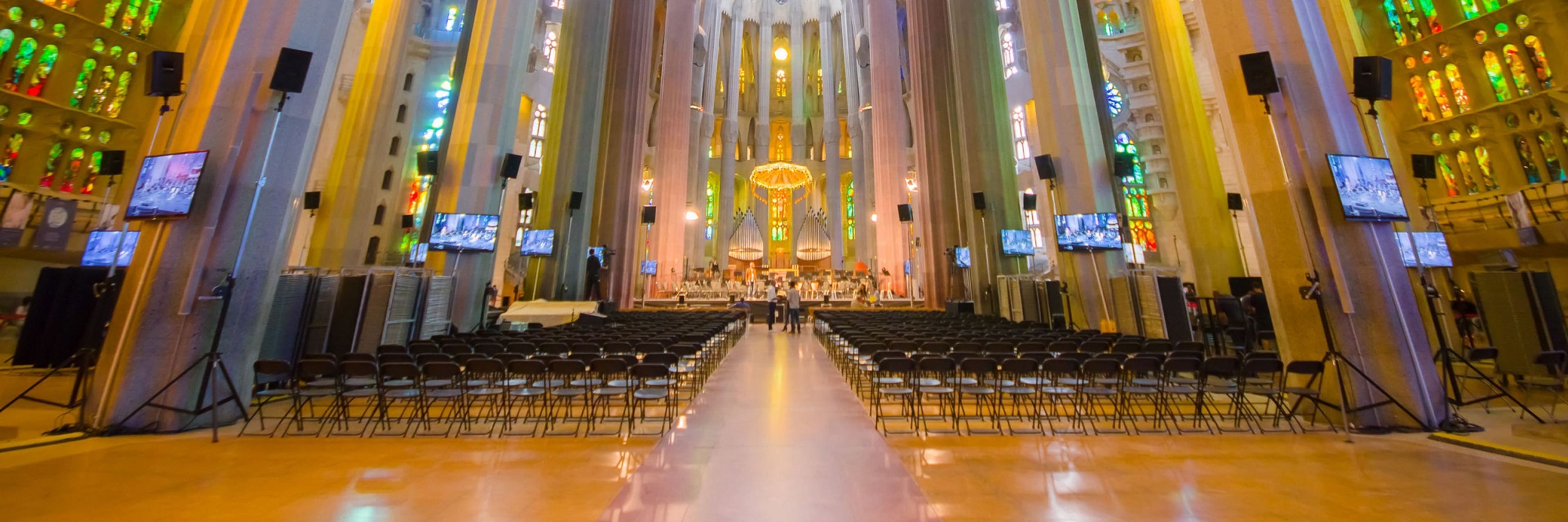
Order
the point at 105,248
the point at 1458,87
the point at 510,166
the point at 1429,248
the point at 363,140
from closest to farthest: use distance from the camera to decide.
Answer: the point at 1429,248 < the point at 105,248 < the point at 510,166 < the point at 1458,87 < the point at 363,140

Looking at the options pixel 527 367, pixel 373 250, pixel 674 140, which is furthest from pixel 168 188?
pixel 674 140

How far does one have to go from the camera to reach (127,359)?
4.89 m

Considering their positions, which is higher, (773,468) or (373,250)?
(373,250)

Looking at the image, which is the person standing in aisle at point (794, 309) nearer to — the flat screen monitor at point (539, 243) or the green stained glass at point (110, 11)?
the flat screen monitor at point (539, 243)

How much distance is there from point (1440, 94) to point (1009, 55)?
14.4 m

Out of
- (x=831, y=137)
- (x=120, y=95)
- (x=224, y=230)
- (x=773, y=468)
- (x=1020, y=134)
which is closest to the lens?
(x=773, y=468)

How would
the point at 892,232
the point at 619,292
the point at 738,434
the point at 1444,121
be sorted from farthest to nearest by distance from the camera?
the point at 892,232, the point at 619,292, the point at 1444,121, the point at 738,434

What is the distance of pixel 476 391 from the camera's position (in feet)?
18.9

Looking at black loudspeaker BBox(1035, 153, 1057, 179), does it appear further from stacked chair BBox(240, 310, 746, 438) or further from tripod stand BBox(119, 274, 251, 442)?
tripod stand BBox(119, 274, 251, 442)

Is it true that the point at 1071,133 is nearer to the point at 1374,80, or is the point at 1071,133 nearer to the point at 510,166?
the point at 1374,80

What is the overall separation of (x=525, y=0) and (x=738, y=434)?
1359 cm

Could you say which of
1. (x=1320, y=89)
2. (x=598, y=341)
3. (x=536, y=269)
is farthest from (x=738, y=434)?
(x=536, y=269)

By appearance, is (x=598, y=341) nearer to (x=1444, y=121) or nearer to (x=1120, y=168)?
(x=1120, y=168)

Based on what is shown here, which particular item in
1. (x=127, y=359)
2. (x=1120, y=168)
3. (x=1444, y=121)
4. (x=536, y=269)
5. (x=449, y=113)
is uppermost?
(x=449, y=113)
